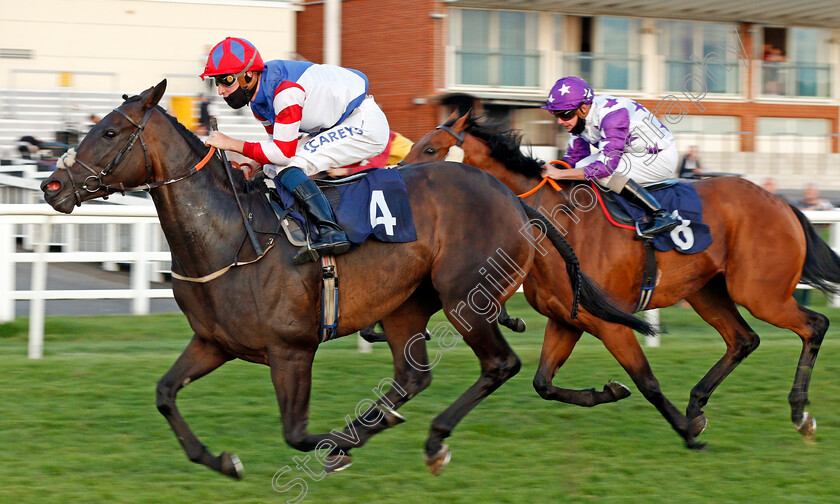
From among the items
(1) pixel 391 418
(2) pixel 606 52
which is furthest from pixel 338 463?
(2) pixel 606 52

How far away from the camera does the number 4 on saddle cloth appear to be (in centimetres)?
407

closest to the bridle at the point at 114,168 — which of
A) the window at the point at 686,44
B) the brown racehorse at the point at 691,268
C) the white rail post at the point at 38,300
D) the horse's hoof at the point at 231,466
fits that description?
the horse's hoof at the point at 231,466

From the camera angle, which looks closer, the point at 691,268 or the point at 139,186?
the point at 139,186

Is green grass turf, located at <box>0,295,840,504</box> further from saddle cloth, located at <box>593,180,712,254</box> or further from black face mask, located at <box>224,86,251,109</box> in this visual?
black face mask, located at <box>224,86,251,109</box>

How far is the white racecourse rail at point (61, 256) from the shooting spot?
6305 mm

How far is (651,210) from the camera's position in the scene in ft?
17.0

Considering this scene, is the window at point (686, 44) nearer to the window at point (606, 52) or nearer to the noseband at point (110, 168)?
the window at point (606, 52)

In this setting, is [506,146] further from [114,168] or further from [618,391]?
[114,168]

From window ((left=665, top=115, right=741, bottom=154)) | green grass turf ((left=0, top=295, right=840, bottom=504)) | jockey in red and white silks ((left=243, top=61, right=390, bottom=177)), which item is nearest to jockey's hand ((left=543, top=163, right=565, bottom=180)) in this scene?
green grass turf ((left=0, top=295, right=840, bottom=504))

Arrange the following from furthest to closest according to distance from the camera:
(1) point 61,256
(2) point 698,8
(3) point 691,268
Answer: (2) point 698,8, (1) point 61,256, (3) point 691,268

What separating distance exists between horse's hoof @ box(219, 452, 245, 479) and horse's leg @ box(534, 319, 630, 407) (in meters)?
1.75

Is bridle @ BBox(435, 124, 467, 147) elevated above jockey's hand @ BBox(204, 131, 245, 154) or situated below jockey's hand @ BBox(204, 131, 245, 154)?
above

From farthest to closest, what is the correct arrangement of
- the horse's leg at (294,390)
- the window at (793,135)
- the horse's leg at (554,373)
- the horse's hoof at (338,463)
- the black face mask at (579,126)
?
the window at (793,135)
the black face mask at (579,126)
the horse's leg at (554,373)
the horse's hoof at (338,463)
the horse's leg at (294,390)

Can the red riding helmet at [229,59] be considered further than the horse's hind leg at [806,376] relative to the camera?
No
